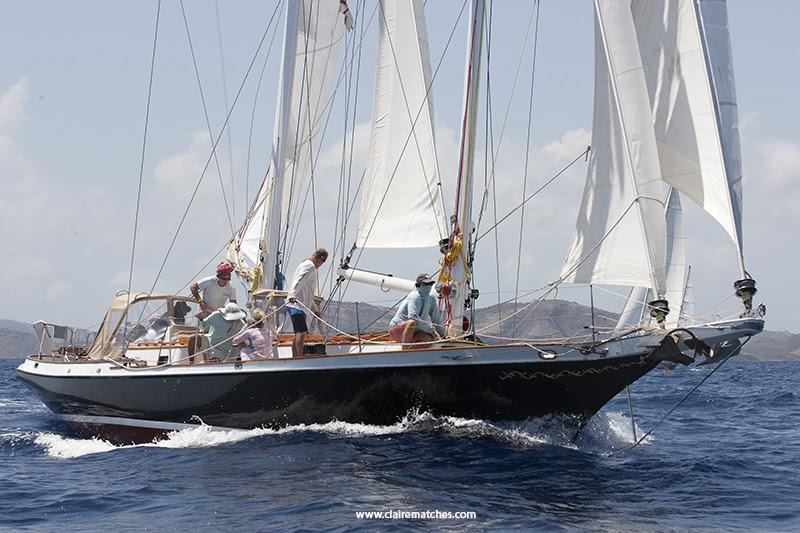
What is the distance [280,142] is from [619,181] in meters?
7.24

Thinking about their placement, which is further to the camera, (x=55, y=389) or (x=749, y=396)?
(x=749, y=396)

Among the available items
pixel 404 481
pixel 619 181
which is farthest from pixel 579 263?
pixel 404 481

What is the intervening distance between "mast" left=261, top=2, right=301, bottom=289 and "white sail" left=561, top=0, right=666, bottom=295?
635cm

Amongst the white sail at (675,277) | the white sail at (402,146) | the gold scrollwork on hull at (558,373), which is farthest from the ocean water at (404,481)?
the white sail at (402,146)

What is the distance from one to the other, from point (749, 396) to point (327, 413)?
24.7 m

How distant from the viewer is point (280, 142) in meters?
18.9

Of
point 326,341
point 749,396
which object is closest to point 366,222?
point 326,341

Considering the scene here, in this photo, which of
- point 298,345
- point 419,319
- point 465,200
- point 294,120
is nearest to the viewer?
point 419,319

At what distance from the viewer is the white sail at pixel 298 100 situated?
738 inches

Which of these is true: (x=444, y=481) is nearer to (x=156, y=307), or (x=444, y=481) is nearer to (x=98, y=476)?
(x=98, y=476)

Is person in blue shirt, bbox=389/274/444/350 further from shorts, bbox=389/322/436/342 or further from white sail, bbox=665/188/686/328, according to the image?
white sail, bbox=665/188/686/328

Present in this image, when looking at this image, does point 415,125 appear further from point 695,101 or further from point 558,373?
point 558,373

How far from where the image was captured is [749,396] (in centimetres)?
3566

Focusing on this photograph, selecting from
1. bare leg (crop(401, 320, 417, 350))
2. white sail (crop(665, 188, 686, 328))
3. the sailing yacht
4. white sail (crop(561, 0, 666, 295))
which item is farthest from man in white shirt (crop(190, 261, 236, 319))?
white sail (crop(665, 188, 686, 328))
